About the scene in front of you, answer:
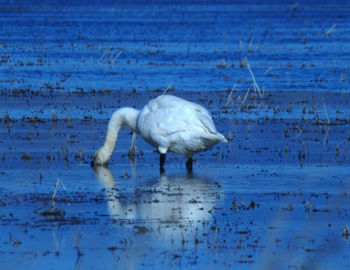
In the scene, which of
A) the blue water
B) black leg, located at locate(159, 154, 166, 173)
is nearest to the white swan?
black leg, located at locate(159, 154, 166, 173)

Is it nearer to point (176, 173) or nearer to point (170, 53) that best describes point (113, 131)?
point (176, 173)

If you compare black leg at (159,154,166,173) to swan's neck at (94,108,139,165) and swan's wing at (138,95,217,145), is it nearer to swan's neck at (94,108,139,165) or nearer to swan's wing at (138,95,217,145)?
swan's wing at (138,95,217,145)

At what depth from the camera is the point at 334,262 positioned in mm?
8000

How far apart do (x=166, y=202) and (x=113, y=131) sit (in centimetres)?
303

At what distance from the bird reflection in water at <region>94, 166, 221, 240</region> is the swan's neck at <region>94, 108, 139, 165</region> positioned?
59 centimetres

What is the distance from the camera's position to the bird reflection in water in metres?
9.21

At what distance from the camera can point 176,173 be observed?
40.3 ft

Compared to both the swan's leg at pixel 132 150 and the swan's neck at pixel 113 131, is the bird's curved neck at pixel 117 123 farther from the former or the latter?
the swan's leg at pixel 132 150

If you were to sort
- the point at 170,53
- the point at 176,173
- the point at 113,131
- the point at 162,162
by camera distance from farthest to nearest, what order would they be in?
the point at 170,53
the point at 113,131
the point at 162,162
the point at 176,173

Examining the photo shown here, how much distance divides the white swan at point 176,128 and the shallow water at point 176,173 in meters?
0.40

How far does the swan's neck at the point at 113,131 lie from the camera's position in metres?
12.9

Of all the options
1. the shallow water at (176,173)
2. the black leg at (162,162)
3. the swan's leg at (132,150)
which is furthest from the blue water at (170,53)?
the black leg at (162,162)

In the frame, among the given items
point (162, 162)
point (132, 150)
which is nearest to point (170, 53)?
point (132, 150)

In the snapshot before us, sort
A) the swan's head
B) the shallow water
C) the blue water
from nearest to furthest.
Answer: the shallow water → the swan's head → the blue water
